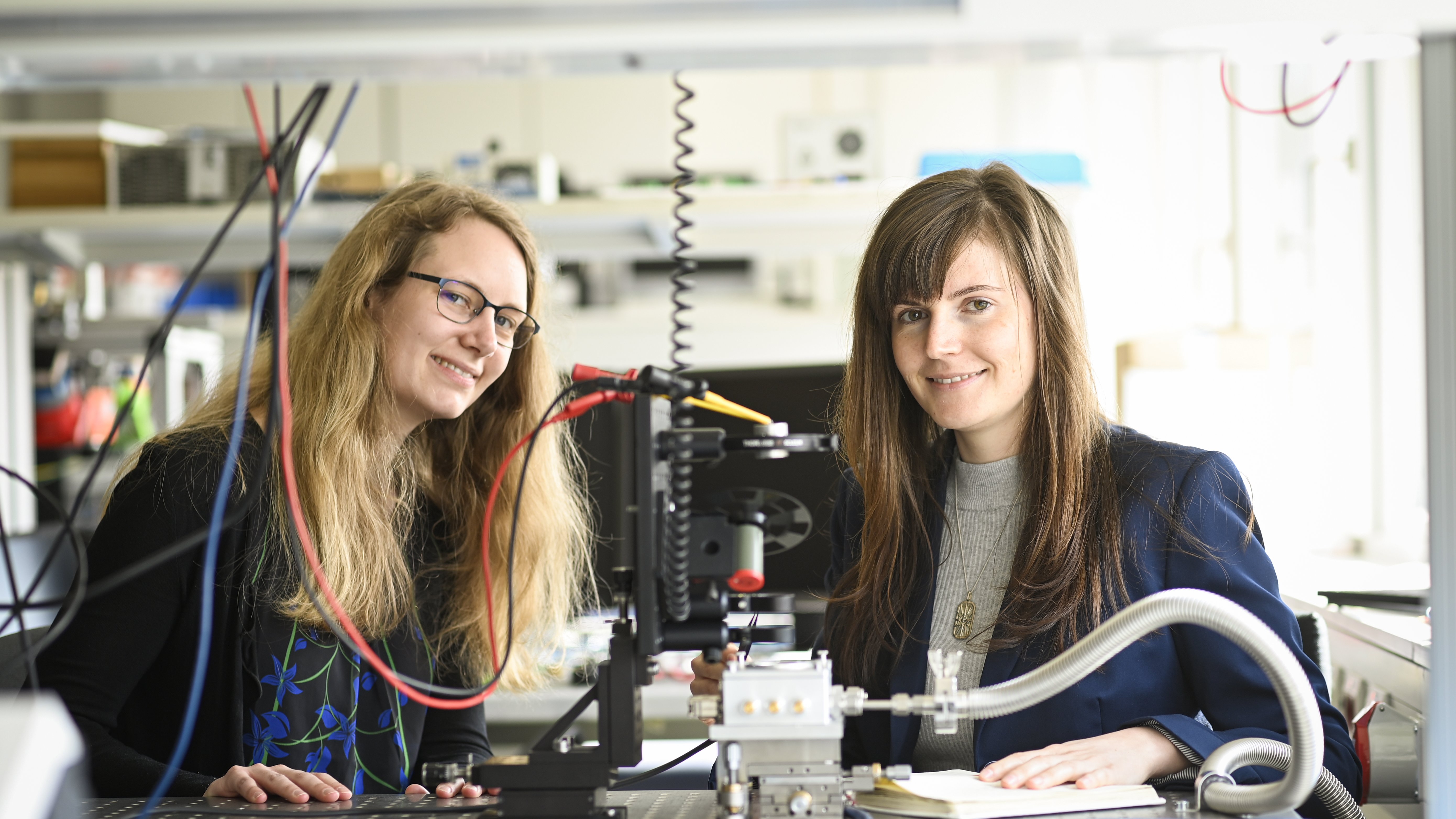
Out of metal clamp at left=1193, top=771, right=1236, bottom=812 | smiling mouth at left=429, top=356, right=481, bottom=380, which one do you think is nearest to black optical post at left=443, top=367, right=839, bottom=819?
metal clamp at left=1193, top=771, right=1236, bottom=812

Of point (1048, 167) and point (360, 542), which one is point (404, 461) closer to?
point (360, 542)

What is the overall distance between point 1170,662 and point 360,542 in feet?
3.24

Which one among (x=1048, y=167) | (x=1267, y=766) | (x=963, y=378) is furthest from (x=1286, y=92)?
(x=1048, y=167)

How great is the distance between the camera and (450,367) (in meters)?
1.49

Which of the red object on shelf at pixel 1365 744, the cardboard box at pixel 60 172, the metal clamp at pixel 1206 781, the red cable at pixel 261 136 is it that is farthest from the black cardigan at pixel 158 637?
the cardboard box at pixel 60 172

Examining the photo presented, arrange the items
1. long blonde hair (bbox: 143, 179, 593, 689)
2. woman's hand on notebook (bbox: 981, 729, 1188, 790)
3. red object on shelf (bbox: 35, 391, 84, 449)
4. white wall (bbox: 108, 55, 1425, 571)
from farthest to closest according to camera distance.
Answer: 1. red object on shelf (bbox: 35, 391, 84, 449)
2. white wall (bbox: 108, 55, 1425, 571)
3. long blonde hair (bbox: 143, 179, 593, 689)
4. woman's hand on notebook (bbox: 981, 729, 1188, 790)

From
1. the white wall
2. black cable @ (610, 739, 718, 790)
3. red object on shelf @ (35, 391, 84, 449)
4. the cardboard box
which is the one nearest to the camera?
black cable @ (610, 739, 718, 790)

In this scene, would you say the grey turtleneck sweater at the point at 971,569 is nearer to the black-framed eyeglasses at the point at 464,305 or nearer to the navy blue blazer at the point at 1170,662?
the navy blue blazer at the point at 1170,662

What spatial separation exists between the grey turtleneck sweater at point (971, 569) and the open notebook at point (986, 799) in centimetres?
30

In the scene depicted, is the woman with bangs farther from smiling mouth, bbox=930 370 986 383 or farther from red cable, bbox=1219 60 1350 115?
red cable, bbox=1219 60 1350 115

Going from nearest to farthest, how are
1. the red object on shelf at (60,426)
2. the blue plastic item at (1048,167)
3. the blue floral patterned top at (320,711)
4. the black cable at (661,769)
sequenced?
the black cable at (661,769), the blue floral patterned top at (320,711), the blue plastic item at (1048,167), the red object on shelf at (60,426)

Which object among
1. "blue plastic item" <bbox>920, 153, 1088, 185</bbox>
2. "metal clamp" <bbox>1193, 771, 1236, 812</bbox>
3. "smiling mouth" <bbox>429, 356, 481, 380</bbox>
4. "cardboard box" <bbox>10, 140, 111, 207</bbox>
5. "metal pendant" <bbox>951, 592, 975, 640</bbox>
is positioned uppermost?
"cardboard box" <bbox>10, 140, 111, 207</bbox>

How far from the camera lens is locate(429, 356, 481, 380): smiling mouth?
58.3 inches

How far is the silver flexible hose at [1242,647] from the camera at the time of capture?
772mm
